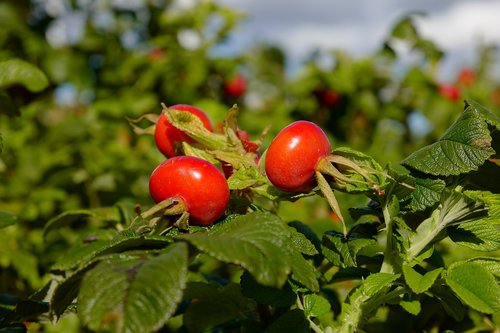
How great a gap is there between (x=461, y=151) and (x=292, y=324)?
1.28 feet

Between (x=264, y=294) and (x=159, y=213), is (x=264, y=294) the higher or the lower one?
the lower one

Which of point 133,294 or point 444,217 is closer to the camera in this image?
point 133,294

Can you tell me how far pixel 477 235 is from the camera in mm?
1098

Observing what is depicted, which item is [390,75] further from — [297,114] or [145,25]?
[145,25]

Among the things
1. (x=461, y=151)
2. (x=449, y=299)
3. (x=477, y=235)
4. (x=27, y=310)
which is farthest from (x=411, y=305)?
(x=27, y=310)

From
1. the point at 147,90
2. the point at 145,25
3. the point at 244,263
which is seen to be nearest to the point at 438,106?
the point at 147,90

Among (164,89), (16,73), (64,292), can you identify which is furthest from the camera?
(164,89)

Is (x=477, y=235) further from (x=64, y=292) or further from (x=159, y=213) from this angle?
(x=64, y=292)

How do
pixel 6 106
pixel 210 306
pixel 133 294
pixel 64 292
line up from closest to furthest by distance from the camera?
1. pixel 133 294
2. pixel 64 292
3. pixel 210 306
4. pixel 6 106

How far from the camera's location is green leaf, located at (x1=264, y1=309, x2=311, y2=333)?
3.52 feet

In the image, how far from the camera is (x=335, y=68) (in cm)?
404

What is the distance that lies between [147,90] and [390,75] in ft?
4.84

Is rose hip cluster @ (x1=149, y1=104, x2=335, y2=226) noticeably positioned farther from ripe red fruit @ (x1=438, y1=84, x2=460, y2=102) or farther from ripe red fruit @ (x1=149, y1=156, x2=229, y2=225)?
ripe red fruit @ (x1=438, y1=84, x2=460, y2=102)

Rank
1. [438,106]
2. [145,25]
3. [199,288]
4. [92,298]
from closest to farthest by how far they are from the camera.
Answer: [92,298], [199,288], [438,106], [145,25]
